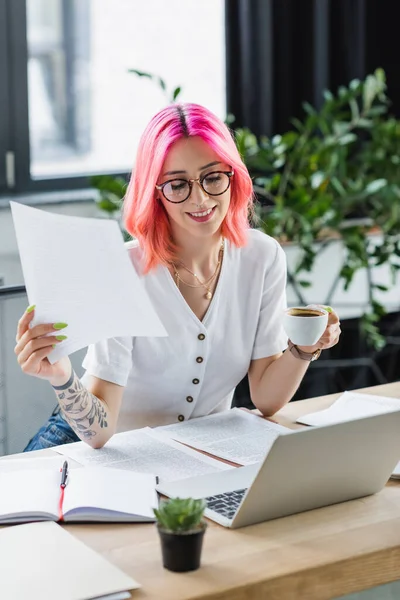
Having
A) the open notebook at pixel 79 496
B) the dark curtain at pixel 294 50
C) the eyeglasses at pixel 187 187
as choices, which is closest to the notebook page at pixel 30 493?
the open notebook at pixel 79 496

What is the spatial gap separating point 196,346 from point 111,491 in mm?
548

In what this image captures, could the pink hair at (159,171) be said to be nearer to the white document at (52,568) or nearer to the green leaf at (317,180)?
the white document at (52,568)

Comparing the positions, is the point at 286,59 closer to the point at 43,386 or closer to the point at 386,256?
the point at 386,256

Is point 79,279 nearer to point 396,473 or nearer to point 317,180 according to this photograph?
point 396,473

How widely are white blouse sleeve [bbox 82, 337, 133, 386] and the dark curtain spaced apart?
2.31m

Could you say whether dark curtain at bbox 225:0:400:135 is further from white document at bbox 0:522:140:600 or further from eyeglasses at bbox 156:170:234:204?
white document at bbox 0:522:140:600

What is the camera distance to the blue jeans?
6.42 ft

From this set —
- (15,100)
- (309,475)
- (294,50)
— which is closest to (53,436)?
(309,475)

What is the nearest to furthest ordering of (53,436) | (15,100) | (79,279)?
(79,279) → (53,436) → (15,100)

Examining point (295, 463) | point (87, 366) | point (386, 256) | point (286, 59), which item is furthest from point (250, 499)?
point (286, 59)

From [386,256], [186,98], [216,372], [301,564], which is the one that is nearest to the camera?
[301,564]

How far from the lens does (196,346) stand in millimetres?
2035

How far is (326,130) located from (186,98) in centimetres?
59

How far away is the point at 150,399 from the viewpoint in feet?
6.70
